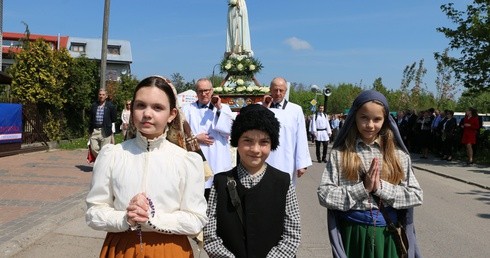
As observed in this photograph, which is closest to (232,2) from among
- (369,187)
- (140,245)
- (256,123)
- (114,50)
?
(256,123)

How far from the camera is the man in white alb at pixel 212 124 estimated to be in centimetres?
638

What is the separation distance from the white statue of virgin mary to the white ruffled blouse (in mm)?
11305

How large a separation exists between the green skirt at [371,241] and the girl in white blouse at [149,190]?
3.37 feet

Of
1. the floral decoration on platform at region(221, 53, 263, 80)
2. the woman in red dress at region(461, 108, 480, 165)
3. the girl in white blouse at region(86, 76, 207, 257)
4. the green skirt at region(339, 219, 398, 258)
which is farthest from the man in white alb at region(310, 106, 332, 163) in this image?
the girl in white blouse at region(86, 76, 207, 257)

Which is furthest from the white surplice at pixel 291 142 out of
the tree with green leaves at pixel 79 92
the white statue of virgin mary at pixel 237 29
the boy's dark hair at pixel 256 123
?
the tree with green leaves at pixel 79 92

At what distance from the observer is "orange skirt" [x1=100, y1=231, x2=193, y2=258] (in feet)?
8.63

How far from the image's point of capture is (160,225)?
2604 mm

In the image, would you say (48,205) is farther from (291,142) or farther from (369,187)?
(369,187)

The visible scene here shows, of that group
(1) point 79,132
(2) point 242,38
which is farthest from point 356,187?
(1) point 79,132

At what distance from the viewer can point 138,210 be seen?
246 cm

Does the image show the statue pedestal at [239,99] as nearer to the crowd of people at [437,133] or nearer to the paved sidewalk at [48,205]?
the paved sidewalk at [48,205]

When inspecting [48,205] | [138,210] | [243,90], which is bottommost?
[48,205]

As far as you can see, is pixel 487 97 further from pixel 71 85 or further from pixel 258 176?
pixel 258 176

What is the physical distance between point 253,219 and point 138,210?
0.75 m
